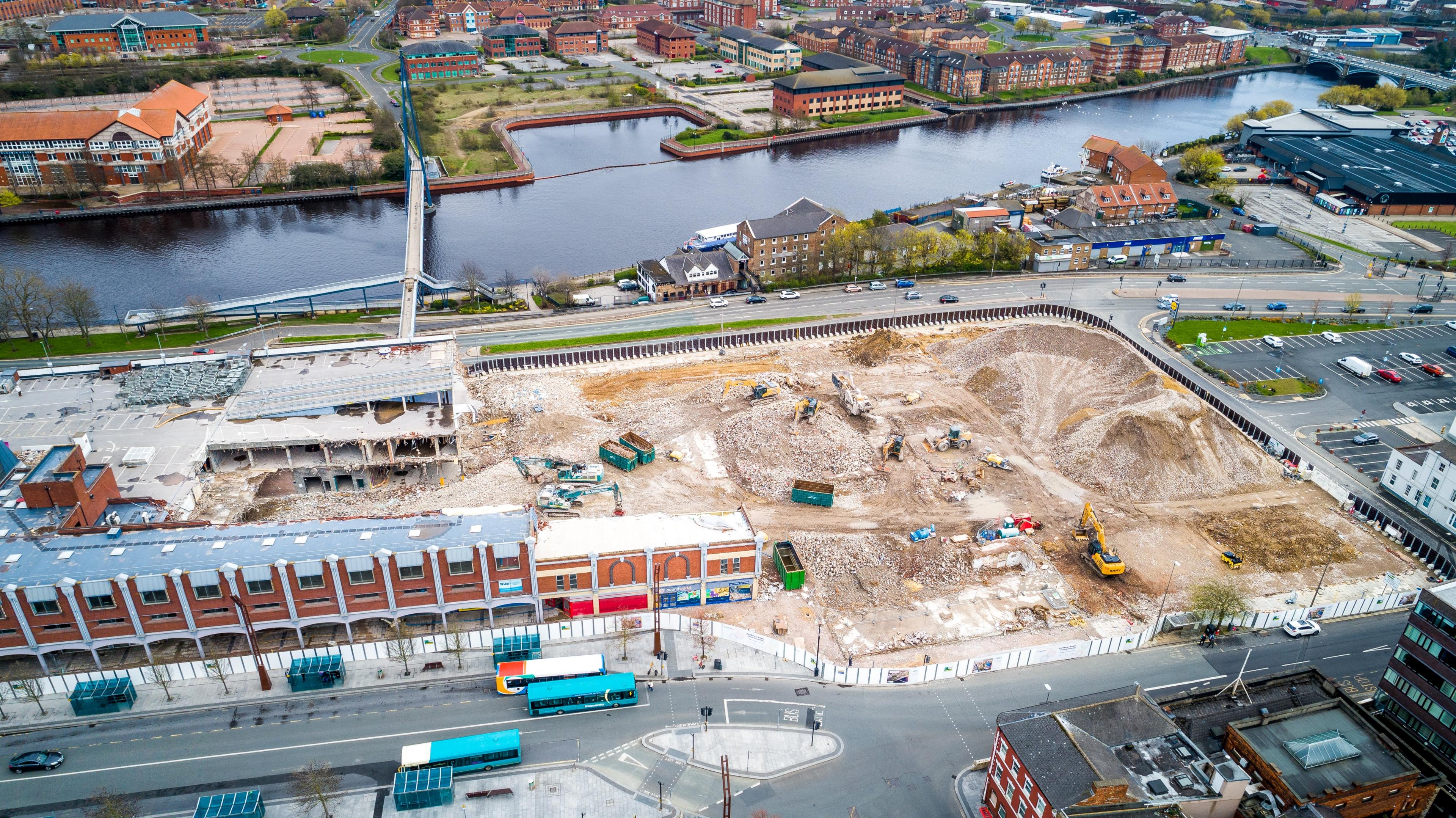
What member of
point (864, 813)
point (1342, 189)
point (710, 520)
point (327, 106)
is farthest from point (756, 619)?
point (327, 106)

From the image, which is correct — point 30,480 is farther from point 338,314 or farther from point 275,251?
point 275,251

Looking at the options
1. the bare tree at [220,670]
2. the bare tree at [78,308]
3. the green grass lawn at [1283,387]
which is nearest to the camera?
the bare tree at [220,670]

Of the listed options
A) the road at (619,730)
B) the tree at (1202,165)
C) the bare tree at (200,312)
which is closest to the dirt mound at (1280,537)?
the road at (619,730)

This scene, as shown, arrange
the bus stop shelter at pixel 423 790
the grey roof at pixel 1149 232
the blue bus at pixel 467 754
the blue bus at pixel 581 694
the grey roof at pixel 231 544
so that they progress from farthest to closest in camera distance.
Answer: the grey roof at pixel 1149 232
the grey roof at pixel 231 544
the blue bus at pixel 581 694
the blue bus at pixel 467 754
the bus stop shelter at pixel 423 790

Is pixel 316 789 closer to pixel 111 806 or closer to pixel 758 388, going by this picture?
pixel 111 806

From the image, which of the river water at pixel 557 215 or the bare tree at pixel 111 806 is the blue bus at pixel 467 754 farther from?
the river water at pixel 557 215

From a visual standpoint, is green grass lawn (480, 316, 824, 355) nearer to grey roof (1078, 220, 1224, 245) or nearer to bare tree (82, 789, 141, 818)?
grey roof (1078, 220, 1224, 245)

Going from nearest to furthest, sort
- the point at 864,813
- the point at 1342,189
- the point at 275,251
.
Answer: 1. the point at 864,813
2. the point at 275,251
3. the point at 1342,189
